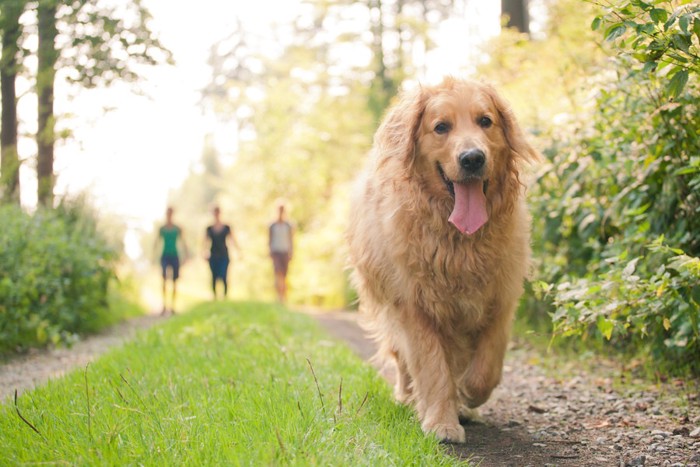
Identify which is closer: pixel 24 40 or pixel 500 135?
pixel 500 135

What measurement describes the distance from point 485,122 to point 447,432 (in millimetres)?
1730

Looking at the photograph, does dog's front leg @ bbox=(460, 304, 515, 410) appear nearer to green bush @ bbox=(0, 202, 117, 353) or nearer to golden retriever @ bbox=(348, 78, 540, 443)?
golden retriever @ bbox=(348, 78, 540, 443)

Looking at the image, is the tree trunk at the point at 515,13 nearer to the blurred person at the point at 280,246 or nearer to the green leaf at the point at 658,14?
the blurred person at the point at 280,246

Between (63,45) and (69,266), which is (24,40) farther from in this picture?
(69,266)

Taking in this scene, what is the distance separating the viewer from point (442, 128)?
411 centimetres

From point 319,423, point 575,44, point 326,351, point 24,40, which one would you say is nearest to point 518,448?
point 319,423

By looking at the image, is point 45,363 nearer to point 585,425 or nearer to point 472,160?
point 472,160

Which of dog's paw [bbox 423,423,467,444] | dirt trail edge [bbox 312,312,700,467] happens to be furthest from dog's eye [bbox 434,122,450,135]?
dirt trail edge [bbox 312,312,700,467]

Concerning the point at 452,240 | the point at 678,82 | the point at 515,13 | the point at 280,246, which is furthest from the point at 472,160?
the point at 280,246

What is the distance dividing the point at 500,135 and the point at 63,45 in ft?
21.2

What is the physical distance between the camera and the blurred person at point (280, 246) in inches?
587

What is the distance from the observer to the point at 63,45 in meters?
8.69

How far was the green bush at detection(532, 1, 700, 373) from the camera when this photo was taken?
11.1 feet

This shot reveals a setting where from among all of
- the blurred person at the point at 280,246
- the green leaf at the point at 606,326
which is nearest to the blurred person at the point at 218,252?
the blurred person at the point at 280,246
